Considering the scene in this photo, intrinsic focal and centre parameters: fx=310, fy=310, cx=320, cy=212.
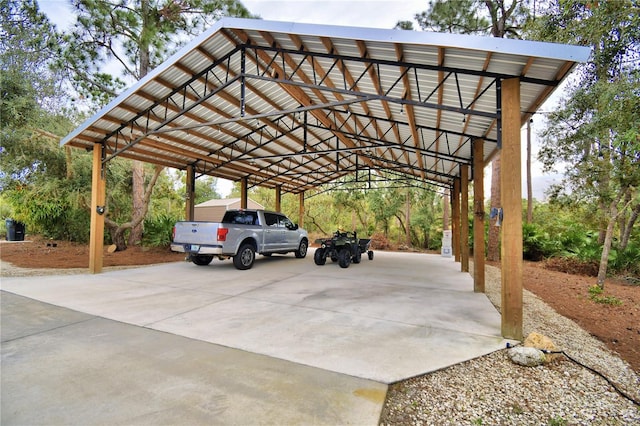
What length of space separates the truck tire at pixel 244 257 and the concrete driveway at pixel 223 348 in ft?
6.82

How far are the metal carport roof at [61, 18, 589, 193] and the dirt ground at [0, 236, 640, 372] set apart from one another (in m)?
2.92

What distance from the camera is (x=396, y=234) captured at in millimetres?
22109

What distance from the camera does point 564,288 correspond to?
689cm

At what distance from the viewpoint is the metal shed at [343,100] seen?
3.78 metres

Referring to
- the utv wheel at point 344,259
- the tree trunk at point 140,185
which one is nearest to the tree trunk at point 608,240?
the utv wheel at point 344,259

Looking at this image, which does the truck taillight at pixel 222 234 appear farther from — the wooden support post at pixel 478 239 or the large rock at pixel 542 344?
the large rock at pixel 542 344

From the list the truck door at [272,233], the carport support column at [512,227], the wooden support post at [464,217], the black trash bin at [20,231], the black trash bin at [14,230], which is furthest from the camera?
the black trash bin at [20,231]

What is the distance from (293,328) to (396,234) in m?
19.2

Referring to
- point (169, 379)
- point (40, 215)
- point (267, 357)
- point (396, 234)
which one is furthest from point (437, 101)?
point (396, 234)

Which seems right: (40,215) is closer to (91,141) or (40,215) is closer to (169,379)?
(91,141)

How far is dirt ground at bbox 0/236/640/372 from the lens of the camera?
161 inches

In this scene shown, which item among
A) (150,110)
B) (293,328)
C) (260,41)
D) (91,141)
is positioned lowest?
(293,328)

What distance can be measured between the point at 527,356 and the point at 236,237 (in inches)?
265

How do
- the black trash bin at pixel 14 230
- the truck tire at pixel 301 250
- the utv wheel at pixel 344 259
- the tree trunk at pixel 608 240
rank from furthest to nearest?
1. the black trash bin at pixel 14 230
2. the truck tire at pixel 301 250
3. the utv wheel at pixel 344 259
4. the tree trunk at pixel 608 240
